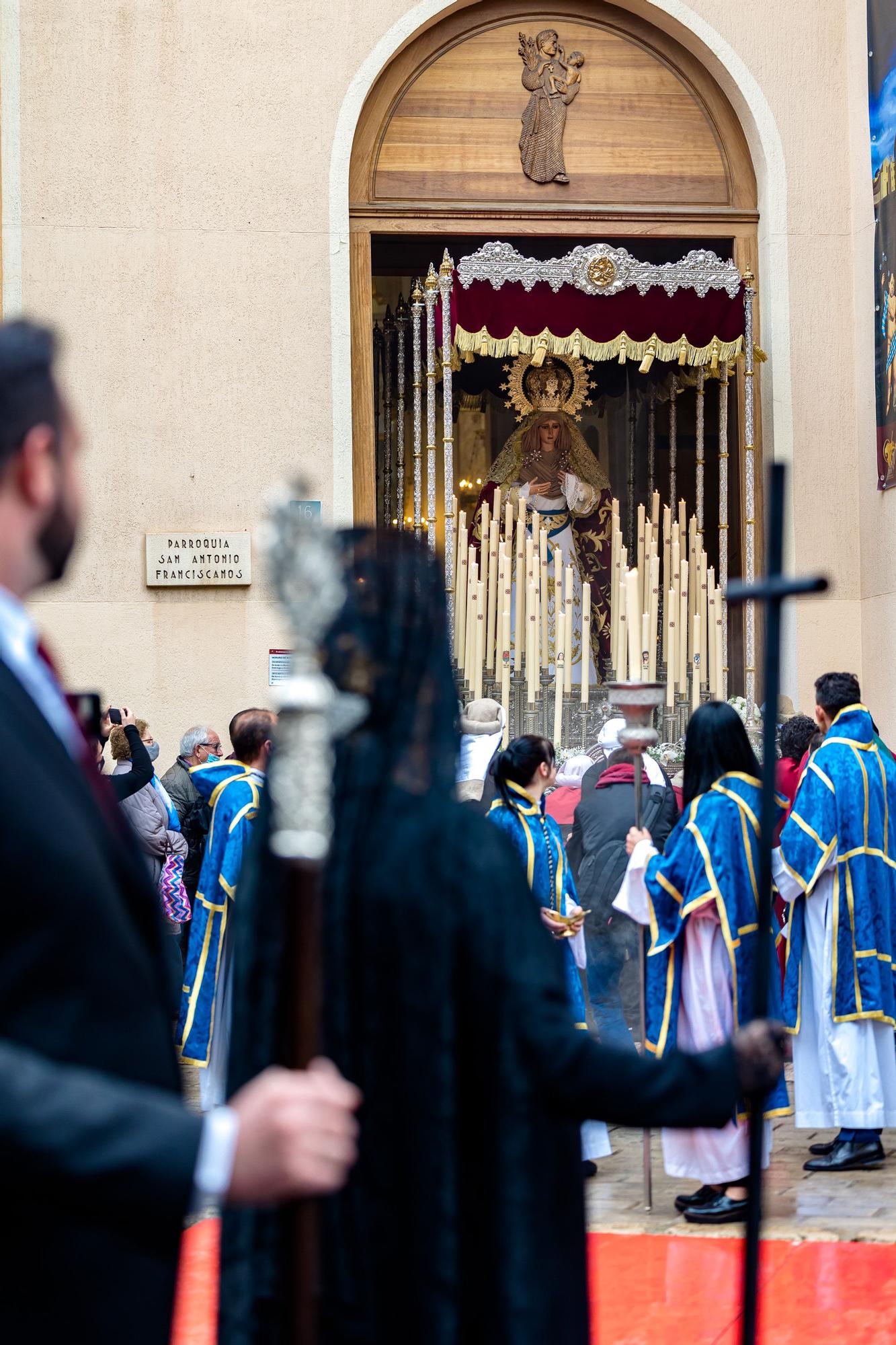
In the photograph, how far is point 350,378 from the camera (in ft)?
39.1

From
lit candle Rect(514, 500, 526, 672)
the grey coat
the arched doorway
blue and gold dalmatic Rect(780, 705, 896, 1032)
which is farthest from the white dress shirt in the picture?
the arched doorway

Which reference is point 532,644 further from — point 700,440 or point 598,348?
point 598,348

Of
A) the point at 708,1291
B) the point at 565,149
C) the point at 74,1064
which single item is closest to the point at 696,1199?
the point at 708,1291

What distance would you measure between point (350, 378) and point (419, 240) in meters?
1.53

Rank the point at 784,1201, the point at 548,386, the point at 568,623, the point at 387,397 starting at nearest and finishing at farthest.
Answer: the point at 784,1201, the point at 568,623, the point at 387,397, the point at 548,386

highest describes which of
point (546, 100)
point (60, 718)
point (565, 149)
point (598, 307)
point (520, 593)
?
point (546, 100)

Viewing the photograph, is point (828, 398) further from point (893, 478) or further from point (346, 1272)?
point (346, 1272)

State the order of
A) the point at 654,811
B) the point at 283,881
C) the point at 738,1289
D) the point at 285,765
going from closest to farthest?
the point at 285,765
the point at 283,881
the point at 738,1289
the point at 654,811

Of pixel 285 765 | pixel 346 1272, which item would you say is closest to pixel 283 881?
pixel 285 765

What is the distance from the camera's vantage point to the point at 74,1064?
1.66 meters

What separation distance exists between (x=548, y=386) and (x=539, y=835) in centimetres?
734

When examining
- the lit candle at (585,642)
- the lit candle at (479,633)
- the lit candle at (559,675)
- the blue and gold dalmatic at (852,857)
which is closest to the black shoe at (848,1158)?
the blue and gold dalmatic at (852,857)

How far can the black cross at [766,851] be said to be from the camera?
2.32m

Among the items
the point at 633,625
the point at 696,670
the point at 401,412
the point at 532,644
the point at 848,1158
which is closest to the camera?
the point at 848,1158
